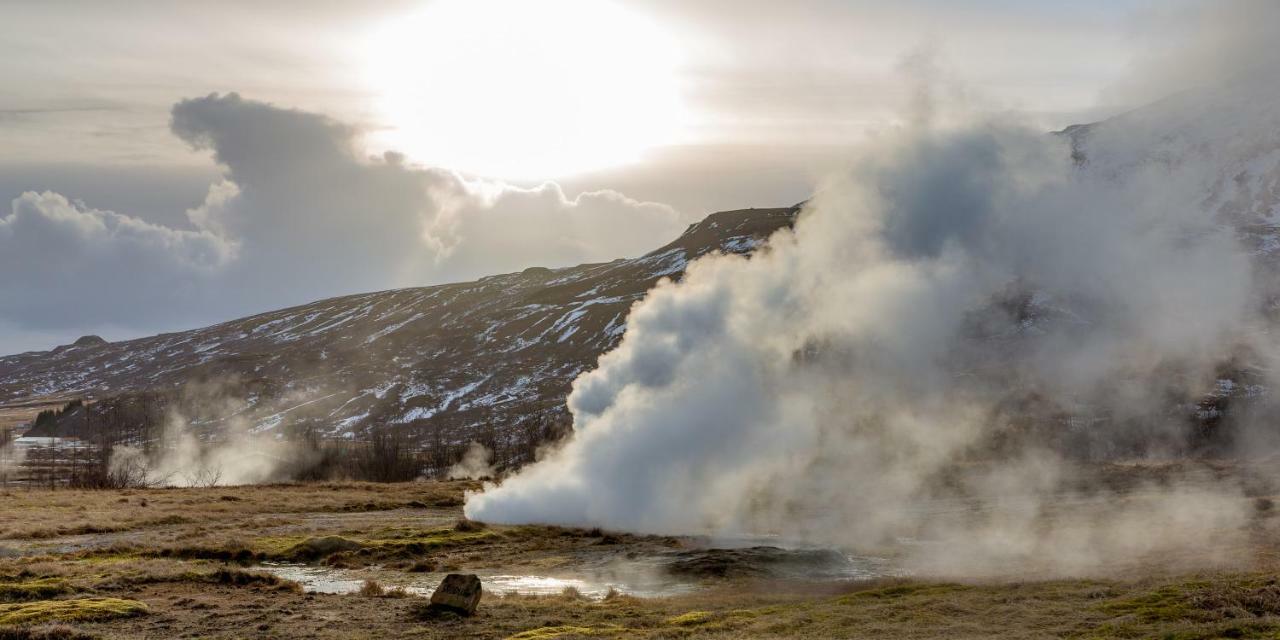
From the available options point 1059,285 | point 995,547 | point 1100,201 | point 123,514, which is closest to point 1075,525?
point 995,547

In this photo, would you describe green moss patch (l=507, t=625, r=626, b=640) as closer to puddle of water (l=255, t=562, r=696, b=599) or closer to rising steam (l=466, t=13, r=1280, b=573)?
puddle of water (l=255, t=562, r=696, b=599)

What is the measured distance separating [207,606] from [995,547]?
142ft

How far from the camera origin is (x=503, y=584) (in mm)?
49375

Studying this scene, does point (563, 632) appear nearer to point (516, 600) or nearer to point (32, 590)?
point (516, 600)

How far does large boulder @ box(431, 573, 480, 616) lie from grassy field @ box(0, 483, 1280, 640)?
0.84 metres

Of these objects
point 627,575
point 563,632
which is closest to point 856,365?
point 627,575

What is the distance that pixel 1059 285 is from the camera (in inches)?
2913

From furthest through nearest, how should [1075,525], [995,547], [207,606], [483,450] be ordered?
1. [483,450]
2. [1075,525]
3. [995,547]
4. [207,606]

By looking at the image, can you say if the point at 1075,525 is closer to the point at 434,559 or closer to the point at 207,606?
the point at 434,559

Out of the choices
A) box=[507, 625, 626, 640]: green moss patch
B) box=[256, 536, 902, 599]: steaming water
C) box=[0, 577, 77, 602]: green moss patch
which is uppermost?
box=[0, 577, 77, 602]: green moss patch

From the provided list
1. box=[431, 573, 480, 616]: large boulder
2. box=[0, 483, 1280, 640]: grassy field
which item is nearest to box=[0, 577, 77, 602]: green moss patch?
box=[0, 483, 1280, 640]: grassy field

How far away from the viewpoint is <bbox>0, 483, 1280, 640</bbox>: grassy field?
34625 mm

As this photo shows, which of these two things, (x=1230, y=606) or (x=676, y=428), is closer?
(x=1230, y=606)

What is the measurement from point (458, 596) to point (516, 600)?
510 centimetres
